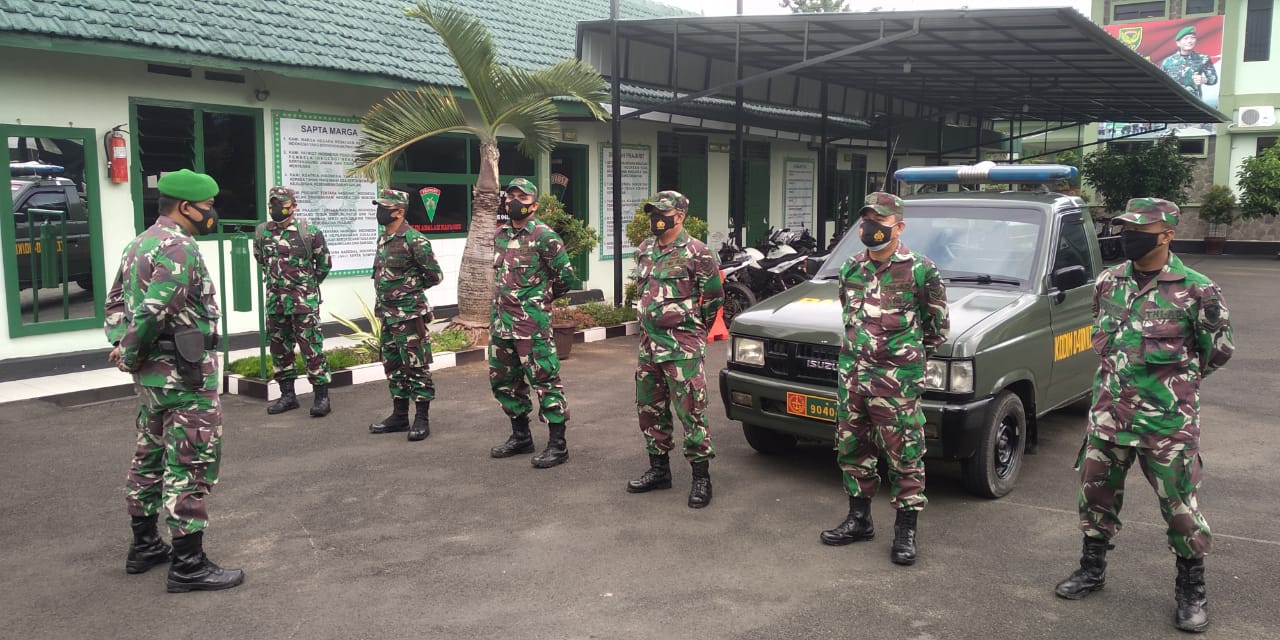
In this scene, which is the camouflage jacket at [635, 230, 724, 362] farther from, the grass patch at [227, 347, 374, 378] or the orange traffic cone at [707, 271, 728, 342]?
the orange traffic cone at [707, 271, 728, 342]

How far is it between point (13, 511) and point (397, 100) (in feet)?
21.5

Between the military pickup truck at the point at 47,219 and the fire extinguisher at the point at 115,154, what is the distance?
377mm

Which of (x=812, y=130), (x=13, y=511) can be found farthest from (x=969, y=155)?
(x=13, y=511)

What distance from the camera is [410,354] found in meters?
7.07

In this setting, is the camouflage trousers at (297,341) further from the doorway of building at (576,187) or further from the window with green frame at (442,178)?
the doorway of building at (576,187)

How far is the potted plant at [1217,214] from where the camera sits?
27.8m

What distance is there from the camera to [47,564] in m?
4.66

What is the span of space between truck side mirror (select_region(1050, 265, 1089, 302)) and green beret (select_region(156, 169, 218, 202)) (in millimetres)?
4870

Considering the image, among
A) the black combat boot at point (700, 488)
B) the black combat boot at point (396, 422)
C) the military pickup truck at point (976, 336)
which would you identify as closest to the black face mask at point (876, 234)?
the military pickup truck at point (976, 336)

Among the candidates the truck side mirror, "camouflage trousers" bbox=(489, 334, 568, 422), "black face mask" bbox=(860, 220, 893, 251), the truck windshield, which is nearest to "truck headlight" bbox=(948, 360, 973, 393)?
"black face mask" bbox=(860, 220, 893, 251)

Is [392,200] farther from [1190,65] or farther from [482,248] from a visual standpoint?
[1190,65]

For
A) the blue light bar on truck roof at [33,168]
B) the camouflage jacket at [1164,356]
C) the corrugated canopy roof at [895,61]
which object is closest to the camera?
the camouflage jacket at [1164,356]

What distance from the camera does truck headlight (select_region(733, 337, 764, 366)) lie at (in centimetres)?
595

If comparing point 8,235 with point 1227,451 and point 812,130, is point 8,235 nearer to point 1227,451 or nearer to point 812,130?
point 1227,451
